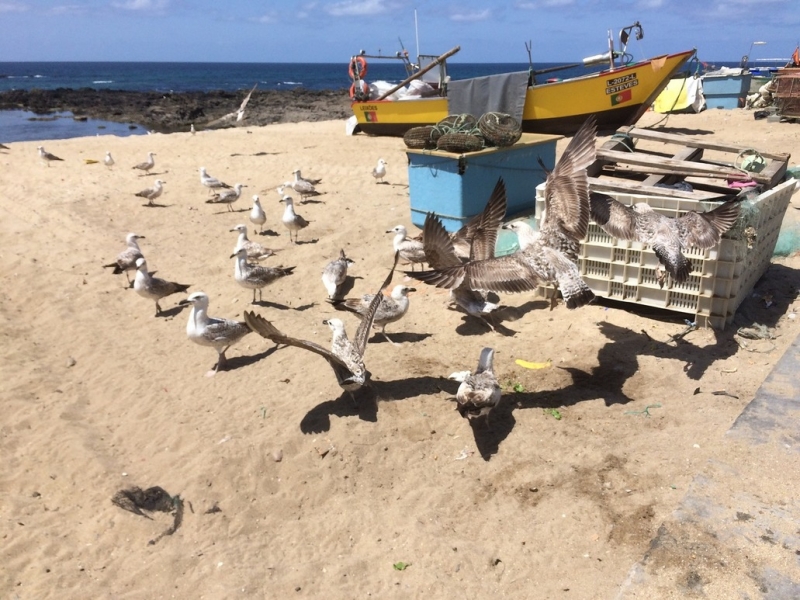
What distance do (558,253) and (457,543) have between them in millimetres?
3198

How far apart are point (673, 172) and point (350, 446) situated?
220 inches

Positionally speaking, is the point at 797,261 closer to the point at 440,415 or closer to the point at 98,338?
the point at 440,415

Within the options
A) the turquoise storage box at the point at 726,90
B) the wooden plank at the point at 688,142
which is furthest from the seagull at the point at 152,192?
the turquoise storage box at the point at 726,90

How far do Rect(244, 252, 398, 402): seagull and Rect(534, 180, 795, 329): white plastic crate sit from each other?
289 cm

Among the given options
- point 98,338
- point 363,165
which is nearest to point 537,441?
point 98,338

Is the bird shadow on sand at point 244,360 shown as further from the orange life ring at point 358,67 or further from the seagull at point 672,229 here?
the orange life ring at point 358,67

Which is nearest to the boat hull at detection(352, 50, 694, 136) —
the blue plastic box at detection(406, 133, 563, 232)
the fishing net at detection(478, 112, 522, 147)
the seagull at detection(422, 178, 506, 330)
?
the blue plastic box at detection(406, 133, 563, 232)

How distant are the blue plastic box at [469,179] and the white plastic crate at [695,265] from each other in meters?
2.32

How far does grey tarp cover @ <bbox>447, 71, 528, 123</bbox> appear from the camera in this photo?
14.7m

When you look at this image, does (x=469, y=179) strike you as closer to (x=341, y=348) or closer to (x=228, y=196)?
(x=341, y=348)

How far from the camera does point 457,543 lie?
442 centimetres

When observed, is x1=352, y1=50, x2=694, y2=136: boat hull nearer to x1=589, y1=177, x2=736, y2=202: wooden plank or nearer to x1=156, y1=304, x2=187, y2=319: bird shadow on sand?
x1=589, y1=177, x2=736, y2=202: wooden plank

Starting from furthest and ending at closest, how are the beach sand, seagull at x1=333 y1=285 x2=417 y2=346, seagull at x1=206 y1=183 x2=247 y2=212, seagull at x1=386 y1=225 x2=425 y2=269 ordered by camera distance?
seagull at x1=206 y1=183 x2=247 y2=212
seagull at x1=386 y1=225 x2=425 y2=269
seagull at x1=333 y1=285 x2=417 y2=346
the beach sand

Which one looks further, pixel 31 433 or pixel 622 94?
pixel 622 94
